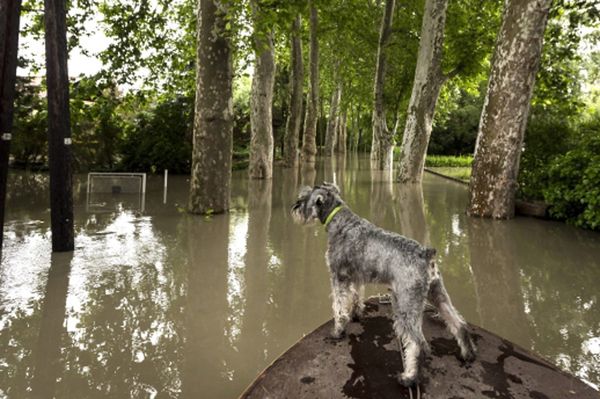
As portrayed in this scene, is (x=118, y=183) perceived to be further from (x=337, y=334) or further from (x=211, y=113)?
(x=337, y=334)

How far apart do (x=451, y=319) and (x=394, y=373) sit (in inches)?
22.0

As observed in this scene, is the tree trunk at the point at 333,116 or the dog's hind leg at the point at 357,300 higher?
the tree trunk at the point at 333,116

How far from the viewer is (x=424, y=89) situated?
17078 millimetres

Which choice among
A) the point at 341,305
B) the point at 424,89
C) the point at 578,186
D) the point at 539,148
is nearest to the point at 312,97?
the point at 424,89

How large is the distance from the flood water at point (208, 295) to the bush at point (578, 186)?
50cm

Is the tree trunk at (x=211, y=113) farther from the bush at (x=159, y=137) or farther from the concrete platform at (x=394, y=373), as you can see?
the bush at (x=159, y=137)

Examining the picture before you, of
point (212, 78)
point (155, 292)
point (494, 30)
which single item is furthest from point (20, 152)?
point (494, 30)

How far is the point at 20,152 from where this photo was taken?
61.1 feet

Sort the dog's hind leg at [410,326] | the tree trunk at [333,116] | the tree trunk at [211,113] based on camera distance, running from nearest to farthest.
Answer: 1. the dog's hind leg at [410,326]
2. the tree trunk at [211,113]
3. the tree trunk at [333,116]

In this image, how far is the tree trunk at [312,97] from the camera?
77.9 feet

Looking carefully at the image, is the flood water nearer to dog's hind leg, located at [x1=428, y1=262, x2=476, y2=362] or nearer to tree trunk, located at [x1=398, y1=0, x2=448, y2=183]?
dog's hind leg, located at [x1=428, y1=262, x2=476, y2=362]

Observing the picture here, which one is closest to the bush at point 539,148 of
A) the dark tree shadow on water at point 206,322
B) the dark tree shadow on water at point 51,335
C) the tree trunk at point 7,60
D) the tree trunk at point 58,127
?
the dark tree shadow on water at point 206,322

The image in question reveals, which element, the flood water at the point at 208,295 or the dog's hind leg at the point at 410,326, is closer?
the dog's hind leg at the point at 410,326

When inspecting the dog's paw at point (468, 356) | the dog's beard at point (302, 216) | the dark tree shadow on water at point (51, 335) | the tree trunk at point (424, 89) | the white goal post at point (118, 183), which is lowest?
the dark tree shadow on water at point (51, 335)
